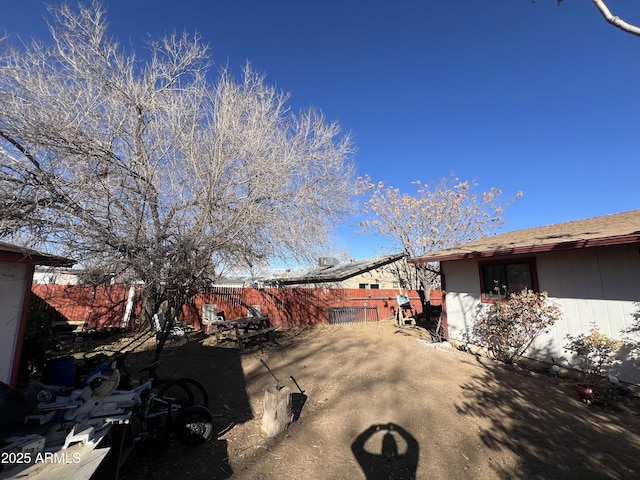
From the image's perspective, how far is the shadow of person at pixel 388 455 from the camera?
344cm

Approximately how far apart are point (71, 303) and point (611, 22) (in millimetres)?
17717

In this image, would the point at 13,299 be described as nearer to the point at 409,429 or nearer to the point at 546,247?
the point at 409,429

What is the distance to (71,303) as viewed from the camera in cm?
1318

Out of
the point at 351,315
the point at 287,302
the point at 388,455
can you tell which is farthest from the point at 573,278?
the point at 287,302

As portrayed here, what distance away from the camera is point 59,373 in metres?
3.95

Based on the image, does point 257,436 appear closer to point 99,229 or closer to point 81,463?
point 81,463

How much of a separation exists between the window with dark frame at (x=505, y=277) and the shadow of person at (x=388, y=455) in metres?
5.28

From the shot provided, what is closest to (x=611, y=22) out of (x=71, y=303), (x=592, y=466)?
(x=592, y=466)

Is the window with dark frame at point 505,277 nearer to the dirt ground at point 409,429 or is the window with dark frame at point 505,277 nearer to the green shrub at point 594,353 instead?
the green shrub at point 594,353

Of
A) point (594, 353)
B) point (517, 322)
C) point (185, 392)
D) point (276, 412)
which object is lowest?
point (185, 392)

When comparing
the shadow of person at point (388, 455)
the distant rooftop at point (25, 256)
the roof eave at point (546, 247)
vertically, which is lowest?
the shadow of person at point (388, 455)

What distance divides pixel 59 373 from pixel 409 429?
4.65 metres

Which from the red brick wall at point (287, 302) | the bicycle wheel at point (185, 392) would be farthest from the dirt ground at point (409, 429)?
the red brick wall at point (287, 302)

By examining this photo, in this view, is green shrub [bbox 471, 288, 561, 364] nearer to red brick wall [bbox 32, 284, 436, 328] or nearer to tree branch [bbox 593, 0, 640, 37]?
tree branch [bbox 593, 0, 640, 37]
